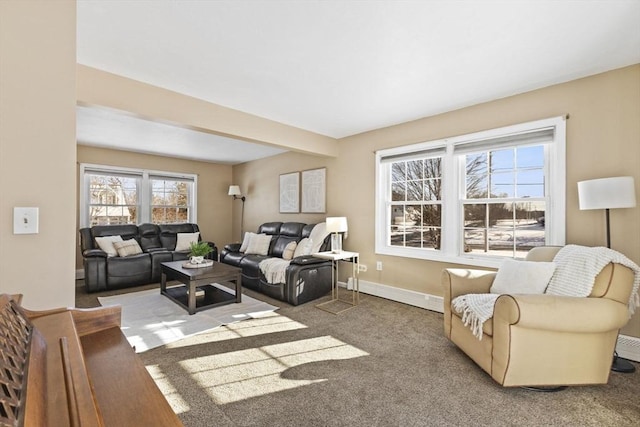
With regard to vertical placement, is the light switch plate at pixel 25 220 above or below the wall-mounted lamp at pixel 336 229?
above

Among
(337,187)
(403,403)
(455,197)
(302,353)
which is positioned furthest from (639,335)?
(337,187)

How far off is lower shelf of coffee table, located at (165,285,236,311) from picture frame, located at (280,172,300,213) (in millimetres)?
2002

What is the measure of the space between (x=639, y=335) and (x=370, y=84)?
3.08 metres

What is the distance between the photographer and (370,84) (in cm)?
285

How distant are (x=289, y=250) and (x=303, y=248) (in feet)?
0.95

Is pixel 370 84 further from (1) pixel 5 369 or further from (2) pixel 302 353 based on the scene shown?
(1) pixel 5 369

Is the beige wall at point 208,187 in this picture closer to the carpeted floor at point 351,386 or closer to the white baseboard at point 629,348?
the carpeted floor at point 351,386

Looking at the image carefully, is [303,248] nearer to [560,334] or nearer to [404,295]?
[404,295]

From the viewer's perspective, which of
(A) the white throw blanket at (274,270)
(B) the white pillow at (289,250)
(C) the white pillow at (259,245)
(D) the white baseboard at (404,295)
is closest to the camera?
(D) the white baseboard at (404,295)

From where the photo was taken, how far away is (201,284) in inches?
137

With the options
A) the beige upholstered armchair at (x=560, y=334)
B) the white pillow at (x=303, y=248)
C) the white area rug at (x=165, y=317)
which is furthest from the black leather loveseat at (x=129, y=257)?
the beige upholstered armchair at (x=560, y=334)

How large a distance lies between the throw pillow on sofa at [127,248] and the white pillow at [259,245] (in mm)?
1760

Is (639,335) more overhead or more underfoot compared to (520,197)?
more underfoot

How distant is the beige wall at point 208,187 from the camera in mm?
5992
